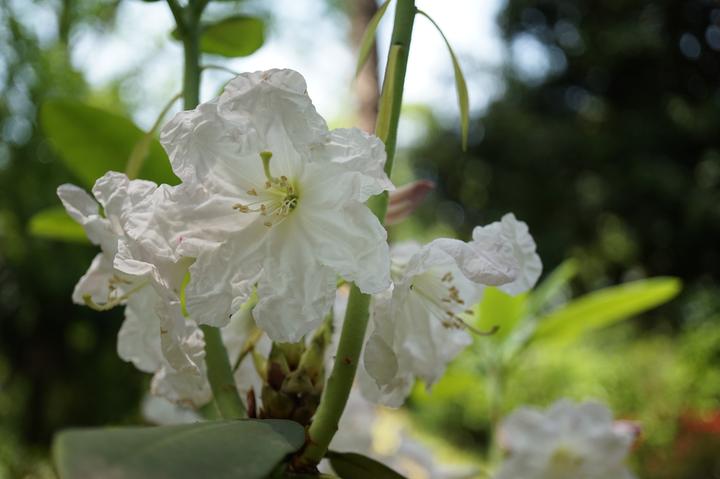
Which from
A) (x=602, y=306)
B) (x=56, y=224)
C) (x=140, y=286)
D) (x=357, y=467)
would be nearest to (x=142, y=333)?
(x=140, y=286)

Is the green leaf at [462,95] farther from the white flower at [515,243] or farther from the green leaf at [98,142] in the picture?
the green leaf at [98,142]

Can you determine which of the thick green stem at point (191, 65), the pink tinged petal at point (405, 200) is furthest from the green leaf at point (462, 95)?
the thick green stem at point (191, 65)

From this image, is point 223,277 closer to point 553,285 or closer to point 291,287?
point 291,287

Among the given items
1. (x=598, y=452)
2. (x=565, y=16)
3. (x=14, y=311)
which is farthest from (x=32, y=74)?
(x=565, y=16)

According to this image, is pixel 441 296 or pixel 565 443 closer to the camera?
pixel 441 296

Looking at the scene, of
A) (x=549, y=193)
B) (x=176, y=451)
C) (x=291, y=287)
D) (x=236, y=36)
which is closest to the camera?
(x=176, y=451)

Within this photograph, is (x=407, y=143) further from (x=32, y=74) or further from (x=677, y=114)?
(x=32, y=74)
